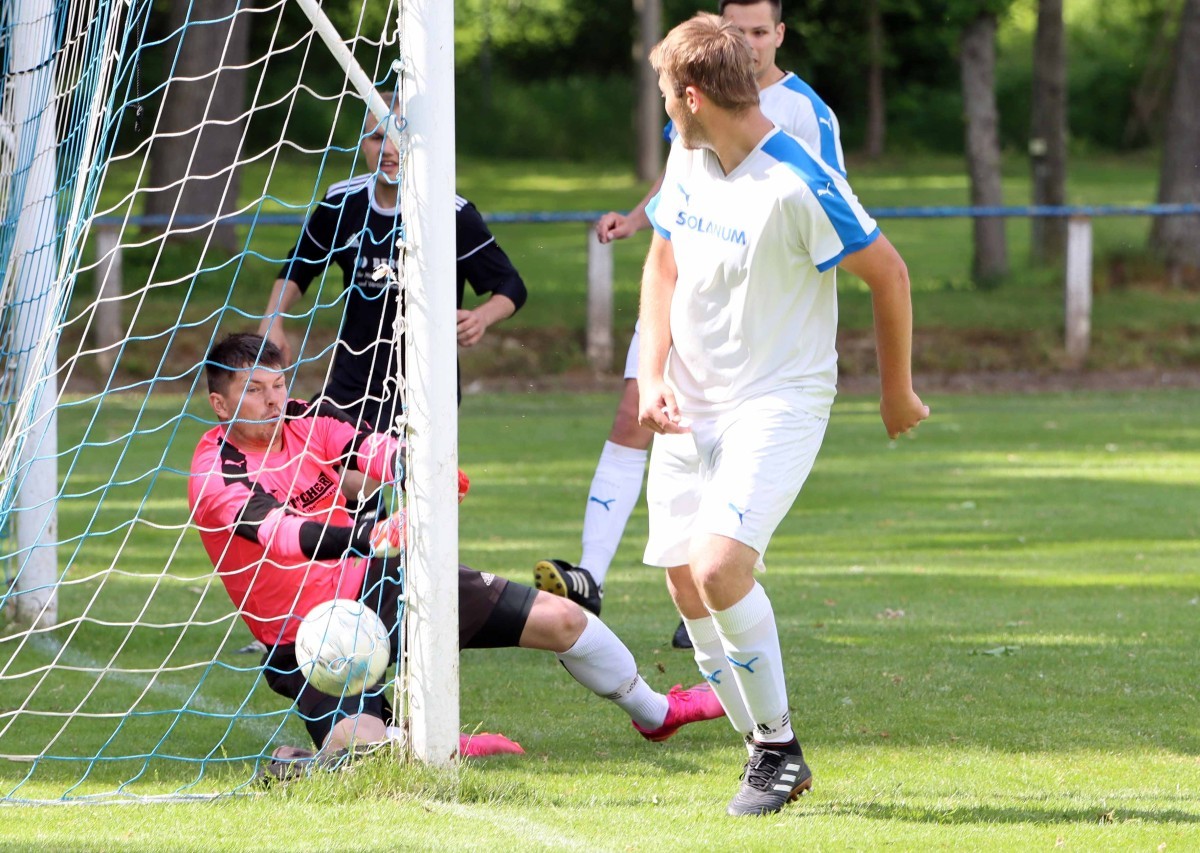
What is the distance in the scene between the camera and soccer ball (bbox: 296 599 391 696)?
448 cm

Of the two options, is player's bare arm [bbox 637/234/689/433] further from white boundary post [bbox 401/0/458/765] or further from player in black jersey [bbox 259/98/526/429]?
player in black jersey [bbox 259/98/526/429]

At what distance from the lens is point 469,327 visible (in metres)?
5.70

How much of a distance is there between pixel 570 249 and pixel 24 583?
19491 millimetres

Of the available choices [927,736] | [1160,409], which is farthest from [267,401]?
[1160,409]

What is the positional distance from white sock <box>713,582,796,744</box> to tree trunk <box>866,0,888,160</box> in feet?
131

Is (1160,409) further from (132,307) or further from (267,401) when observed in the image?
(267,401)

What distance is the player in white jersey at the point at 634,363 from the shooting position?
5.47 meters

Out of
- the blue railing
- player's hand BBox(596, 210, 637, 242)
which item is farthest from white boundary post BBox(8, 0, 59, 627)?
the blue railing

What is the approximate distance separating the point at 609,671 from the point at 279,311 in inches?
72.0

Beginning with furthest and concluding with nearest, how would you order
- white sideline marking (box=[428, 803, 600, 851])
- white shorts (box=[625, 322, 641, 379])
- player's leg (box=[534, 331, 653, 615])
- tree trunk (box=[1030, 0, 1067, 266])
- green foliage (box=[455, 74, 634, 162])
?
Answer: 1. green foliage (box=[455, 74, 634, 162])
2. tree trunk (box=[1030, 0, 1067, 266])
3. player's leg (box=[534, 331, 653, 615])
4. white shorts (box=[625, 322, 641, 379])
5. white sideline marking (box=[428, 803, 600, 851])

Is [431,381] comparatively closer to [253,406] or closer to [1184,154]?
[253,406]

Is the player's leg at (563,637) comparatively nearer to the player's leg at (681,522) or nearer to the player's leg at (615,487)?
the player's leg at (681,522)

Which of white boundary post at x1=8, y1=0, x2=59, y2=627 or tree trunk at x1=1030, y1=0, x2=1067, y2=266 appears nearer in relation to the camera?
white boundary post at x1=8, y1=0, x2=59, y2=627


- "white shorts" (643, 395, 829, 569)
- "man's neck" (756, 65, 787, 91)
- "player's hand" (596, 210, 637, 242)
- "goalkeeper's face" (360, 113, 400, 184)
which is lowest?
"white shorts" (643, 395, 829, 569)
